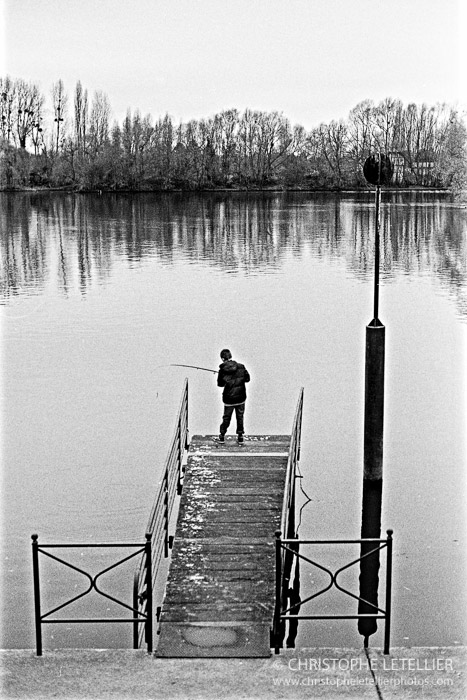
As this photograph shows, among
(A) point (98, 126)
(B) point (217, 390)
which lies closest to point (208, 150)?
(A) point (98, 126)

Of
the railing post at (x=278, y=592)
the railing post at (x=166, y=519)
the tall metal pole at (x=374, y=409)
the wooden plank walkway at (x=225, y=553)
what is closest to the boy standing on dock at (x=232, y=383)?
the wooden plank walkway at (x=225, y=553)

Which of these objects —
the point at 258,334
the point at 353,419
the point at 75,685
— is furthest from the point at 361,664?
the point at 258,334

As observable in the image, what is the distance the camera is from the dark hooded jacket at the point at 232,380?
14.8m

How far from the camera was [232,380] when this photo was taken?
48.8ft

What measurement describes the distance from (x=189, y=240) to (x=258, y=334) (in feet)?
95.3

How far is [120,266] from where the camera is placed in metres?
46.0

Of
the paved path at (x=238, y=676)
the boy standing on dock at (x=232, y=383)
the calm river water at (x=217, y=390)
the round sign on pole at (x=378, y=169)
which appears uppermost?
the round sign on pole at (x=378, y=169)

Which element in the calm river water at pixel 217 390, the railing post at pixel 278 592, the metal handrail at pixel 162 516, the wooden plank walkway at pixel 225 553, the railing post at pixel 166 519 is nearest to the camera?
the railing post at pixel 278 592

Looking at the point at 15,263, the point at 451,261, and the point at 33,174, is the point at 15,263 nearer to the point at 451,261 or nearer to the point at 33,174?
the point at 451,261

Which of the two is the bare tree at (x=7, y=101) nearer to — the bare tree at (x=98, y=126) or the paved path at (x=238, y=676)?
the bare tree at (x=98, y=126)

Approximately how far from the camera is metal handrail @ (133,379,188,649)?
33.0 ft

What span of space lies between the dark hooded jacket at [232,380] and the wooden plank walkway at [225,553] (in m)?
0.78

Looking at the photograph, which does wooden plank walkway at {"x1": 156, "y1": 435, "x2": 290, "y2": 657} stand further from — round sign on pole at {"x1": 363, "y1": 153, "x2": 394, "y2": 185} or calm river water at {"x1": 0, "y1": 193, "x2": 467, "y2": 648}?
round sign on pole at {"x1": 363, "y1": 153, "x2": 394, "y2": 185}

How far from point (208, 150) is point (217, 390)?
116m
